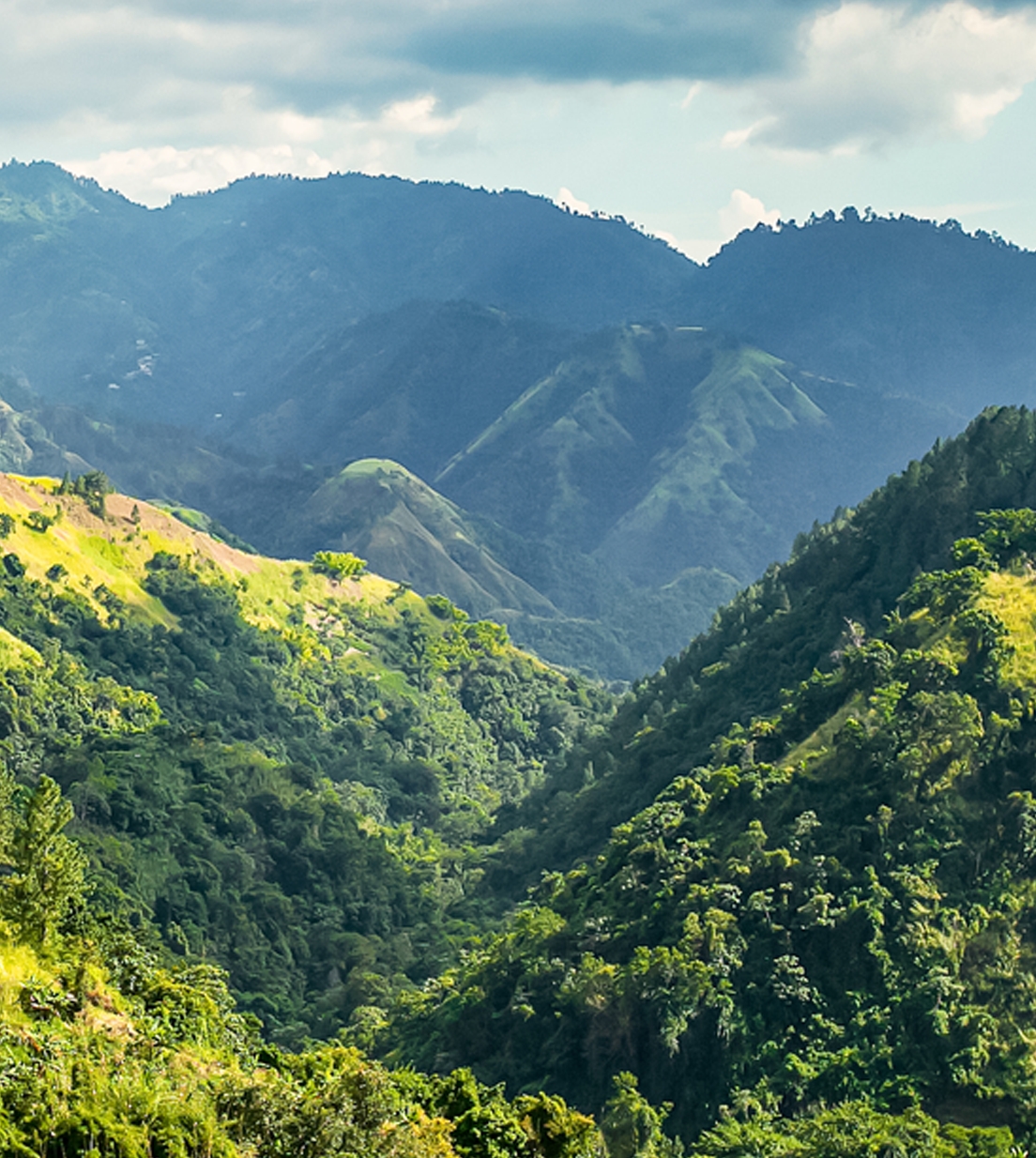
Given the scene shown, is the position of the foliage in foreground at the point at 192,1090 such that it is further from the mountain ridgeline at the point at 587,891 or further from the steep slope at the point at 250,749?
the steep slope at the point at 250,749

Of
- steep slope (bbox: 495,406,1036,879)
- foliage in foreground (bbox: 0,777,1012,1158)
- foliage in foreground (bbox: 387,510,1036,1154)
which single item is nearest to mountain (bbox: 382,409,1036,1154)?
foliage in foreground (bbox: 387,510,1036,1154)

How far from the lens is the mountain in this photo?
64.4m

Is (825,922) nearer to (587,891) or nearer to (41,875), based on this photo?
(587,891)

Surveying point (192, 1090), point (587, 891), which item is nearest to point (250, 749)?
point (587, 891)

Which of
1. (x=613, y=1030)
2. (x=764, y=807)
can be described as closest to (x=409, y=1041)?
(x=613, y=1030)

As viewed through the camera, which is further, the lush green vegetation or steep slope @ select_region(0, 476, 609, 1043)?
steep slope @ select_region(0, 476, 609, 1043)

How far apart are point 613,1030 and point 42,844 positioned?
98.9ft

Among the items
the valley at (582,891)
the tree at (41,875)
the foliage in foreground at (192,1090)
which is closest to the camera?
the foliage in foreground at (192,1090)

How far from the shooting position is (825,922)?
70.4 m

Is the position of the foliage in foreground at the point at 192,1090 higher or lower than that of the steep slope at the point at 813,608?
lower

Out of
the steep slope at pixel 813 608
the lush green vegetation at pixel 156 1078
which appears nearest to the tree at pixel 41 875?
the lush green vegetation at pixel 156 1078

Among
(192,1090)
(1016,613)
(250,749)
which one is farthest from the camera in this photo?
(250,749)

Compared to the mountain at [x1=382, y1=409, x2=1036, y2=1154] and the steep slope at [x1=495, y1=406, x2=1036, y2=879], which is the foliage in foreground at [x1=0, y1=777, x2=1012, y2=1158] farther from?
the steep slope at [x1=495, y1=406, x2=1036, y2=879]

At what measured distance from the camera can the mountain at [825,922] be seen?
64.4 m
